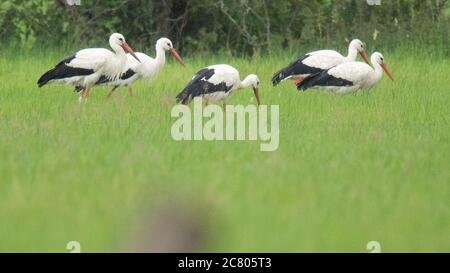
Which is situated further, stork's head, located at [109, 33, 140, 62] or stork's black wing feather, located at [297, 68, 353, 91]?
stork's head, located at [109, 33, 140, 62]

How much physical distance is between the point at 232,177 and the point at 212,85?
10.9ft

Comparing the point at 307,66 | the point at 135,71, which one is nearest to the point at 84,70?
the point at 135,71

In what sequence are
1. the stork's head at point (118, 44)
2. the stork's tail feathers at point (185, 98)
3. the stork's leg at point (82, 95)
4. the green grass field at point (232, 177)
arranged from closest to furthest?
1. the green grass field at point (232, 177)
2. the stork's tail feathers at point (185, 98)
3. the stork's leg at point (82, 95)
4. the stork's head at point (118, 44)

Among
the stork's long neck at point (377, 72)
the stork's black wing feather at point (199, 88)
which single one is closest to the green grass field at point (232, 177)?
the stork's black wing feather at point (199, 88)

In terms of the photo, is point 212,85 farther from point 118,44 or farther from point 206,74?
point 118,44

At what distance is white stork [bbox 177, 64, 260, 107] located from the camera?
9.53 metres

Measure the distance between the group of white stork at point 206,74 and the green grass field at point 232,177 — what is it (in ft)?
0.90

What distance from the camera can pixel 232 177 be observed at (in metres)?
6.36

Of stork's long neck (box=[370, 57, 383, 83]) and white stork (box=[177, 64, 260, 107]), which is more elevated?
stork's long neck (box=[370, 57, 383, 83])

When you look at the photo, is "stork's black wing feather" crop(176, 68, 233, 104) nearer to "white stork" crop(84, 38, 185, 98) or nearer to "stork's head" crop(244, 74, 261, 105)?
"stork's head" crop(244, 74, 261, 105)

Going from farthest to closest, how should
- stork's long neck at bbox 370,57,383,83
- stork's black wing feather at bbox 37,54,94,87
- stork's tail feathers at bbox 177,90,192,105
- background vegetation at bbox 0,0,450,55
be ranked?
1. background vegetation at bbox 0,0,450,55
2. stork's long neck at bbox 370,57,383,83
3. stork's black wing feather at bbox 37,54,94,87
4. stork's tail feathers at bbox 177,90,192,105

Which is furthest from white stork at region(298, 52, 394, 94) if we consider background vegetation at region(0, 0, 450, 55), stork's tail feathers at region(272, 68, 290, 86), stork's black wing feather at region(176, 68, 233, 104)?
background vegetation at region(0, 0, 450, 55)

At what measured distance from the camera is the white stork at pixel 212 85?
9.53 m

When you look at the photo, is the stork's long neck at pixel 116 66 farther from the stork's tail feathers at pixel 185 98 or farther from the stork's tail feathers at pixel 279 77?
the stork's tail feathers at pixel 279 77
